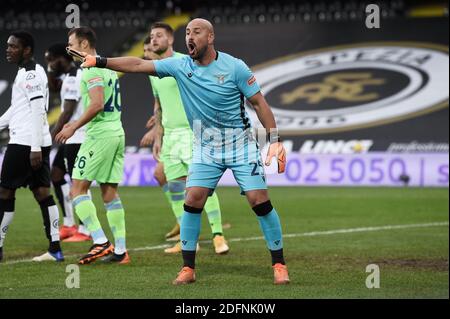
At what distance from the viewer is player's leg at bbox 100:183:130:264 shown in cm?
949

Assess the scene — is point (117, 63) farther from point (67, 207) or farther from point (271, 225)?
point (67, 207)

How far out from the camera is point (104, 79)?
9.39 meters

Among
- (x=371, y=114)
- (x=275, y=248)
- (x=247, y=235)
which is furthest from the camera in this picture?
(x=371, y=114)

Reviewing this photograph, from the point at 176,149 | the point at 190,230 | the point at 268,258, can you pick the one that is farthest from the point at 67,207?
the point at 190,230

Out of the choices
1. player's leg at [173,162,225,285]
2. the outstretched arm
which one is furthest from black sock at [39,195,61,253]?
the outstretched arm

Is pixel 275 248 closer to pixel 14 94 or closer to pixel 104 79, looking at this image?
pixel 104 79

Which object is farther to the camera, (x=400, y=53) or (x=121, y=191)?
(x=400, y=53)

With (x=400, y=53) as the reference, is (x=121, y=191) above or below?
below

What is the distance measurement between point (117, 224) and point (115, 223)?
3cm

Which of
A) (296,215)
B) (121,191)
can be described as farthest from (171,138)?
(121,191)

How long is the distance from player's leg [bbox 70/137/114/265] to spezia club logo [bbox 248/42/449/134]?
17418 mm

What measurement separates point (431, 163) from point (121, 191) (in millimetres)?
7864

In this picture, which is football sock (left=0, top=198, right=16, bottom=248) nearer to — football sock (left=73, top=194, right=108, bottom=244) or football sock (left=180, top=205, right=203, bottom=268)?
football sock (left=73, top=194, right=108, bottom=244)

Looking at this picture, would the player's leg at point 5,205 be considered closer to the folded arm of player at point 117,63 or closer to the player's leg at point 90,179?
the player's leg at point 90,179
